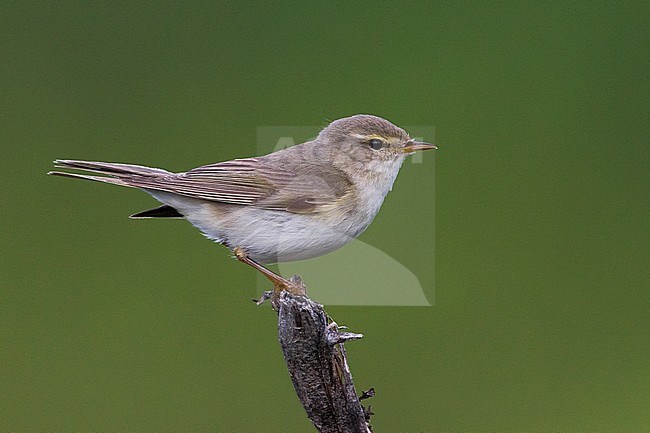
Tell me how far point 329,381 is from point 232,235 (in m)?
0.65

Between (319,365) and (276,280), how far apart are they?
1.34 feet

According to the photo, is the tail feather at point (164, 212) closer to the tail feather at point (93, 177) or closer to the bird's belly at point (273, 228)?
the bird's belly at point (273, 228)

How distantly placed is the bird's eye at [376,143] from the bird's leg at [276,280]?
0.55 meters

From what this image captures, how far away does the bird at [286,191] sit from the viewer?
336 centimetres

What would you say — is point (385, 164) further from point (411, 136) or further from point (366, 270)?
point (366, 270)

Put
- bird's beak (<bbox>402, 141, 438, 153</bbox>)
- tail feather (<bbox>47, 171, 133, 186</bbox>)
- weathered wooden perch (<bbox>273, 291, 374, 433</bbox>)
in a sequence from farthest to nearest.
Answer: bird's beak (<bbox>402, 141, 438, 153</bbox>) → tail feather (<bbox>47, 171, 133, 186</bbox>) → weathered wooden perch (<bbox>273, 291, 374, 433</bbox>)

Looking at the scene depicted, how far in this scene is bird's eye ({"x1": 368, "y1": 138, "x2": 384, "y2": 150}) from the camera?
357 cm

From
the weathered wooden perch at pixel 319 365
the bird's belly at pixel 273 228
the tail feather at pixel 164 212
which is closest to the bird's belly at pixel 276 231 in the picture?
the bird's belly at pixel 273 228

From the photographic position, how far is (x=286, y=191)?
3.42 meters

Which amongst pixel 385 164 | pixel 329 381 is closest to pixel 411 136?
pixel 385 164

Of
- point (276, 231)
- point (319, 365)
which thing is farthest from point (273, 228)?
point (319, 365)

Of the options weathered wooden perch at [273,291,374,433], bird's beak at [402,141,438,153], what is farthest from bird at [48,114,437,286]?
weathered wooden perch at [273,291,374,433]

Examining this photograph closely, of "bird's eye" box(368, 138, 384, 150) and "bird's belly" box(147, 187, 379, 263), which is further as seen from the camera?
"bird's eye" box(368, 138, 384, 150)

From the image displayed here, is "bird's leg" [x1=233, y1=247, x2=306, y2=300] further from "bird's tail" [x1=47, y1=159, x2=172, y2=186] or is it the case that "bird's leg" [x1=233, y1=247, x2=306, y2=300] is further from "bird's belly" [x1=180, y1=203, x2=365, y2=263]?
"bird's tail" [x1=47, y1=159, x2=172, y2=186]
